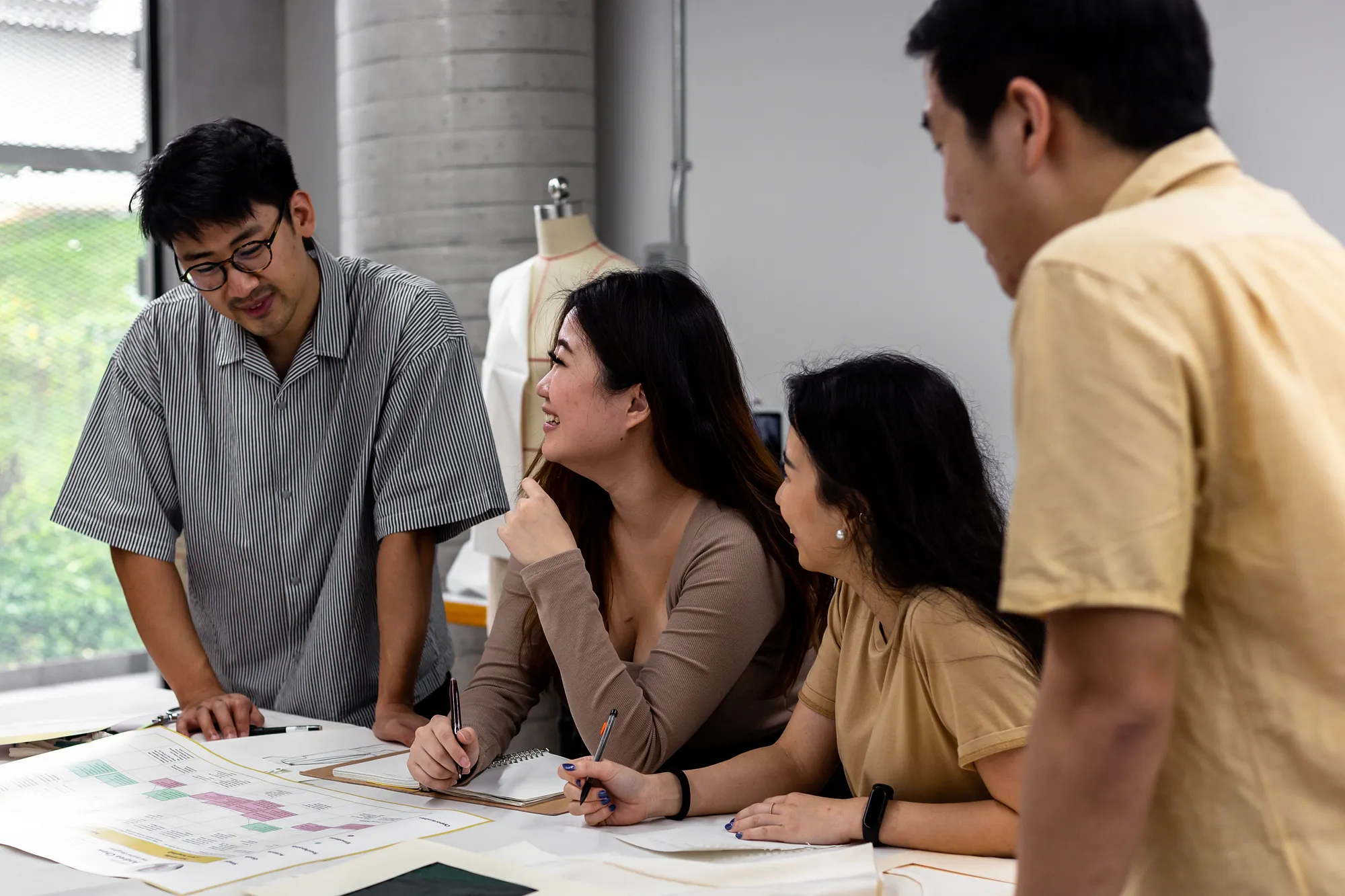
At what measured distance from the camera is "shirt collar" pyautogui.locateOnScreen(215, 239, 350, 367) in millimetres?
2004

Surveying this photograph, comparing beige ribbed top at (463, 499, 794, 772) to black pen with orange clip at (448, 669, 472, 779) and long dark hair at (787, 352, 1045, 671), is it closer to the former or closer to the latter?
black pen with orange clip at (448, 669, 472, 779)

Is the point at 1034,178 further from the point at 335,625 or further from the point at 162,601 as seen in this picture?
the point at 162,601

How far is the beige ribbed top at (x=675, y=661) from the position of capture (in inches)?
64.2

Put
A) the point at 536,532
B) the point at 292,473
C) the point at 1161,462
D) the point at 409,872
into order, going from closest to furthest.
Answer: the point at 1161,462
the point at 409,872
the point at 536,532
the point at 292,473

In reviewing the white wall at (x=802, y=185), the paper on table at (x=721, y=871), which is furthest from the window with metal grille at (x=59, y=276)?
the paper on table at (x=721, y=871)

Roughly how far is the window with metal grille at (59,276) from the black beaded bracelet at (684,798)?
315cm

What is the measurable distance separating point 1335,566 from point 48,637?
4240 mm

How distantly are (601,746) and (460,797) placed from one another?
19 centimetres

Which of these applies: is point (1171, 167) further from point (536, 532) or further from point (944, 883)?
point (536, 532)

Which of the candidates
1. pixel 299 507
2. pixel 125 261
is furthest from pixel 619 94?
pixel 299 507

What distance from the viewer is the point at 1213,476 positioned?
2.48ft

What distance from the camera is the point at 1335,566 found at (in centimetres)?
75

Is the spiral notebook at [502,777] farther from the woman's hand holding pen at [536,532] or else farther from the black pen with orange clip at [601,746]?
the woman's hand holding pen at [536,532]

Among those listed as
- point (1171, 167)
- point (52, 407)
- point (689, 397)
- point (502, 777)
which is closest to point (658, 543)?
point (689, 397)
